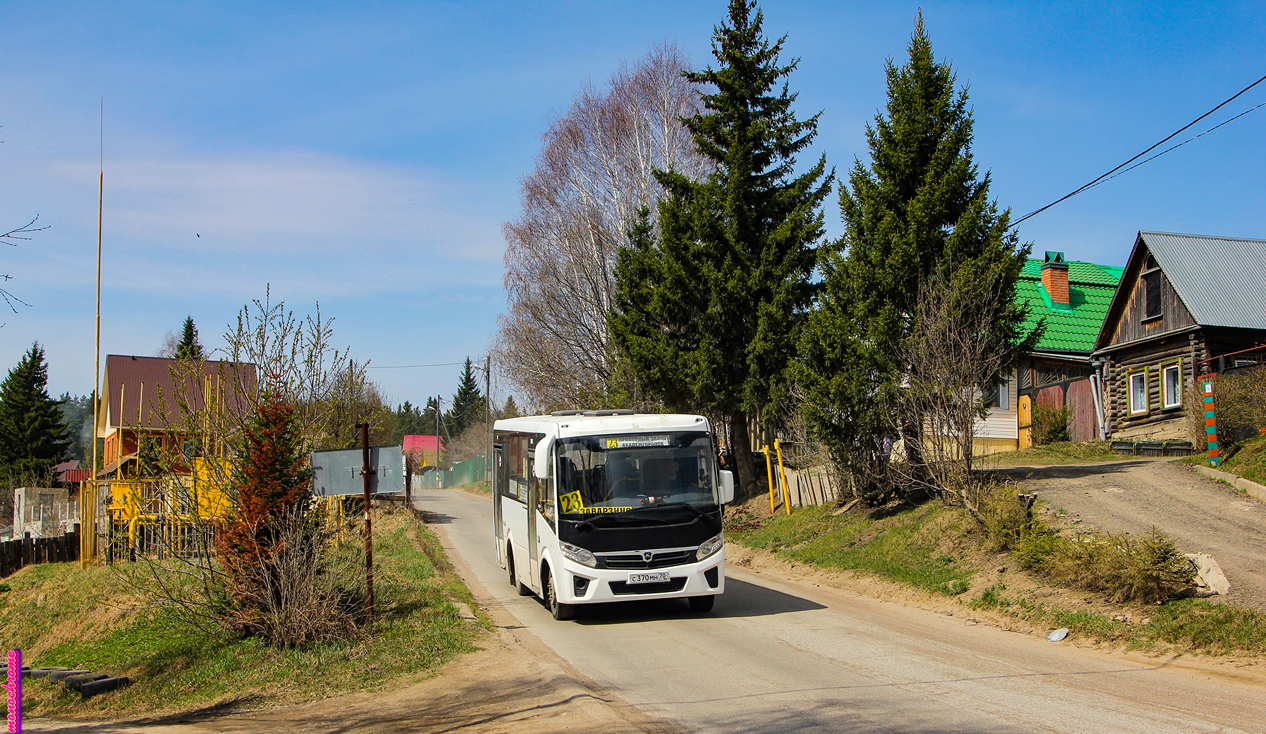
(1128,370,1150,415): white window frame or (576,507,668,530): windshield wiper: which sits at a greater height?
(1128,370,1150,415): white window frame

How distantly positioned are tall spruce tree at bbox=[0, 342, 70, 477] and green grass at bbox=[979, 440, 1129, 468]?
50610 mm

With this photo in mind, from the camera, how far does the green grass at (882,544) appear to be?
14383 mm

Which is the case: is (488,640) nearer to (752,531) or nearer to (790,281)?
(752,531)

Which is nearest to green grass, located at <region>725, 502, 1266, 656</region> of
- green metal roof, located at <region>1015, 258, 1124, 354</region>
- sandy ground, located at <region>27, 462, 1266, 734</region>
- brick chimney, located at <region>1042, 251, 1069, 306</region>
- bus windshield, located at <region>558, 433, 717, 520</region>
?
sandy ground, located at <region>27, 462, 1266, 734</region>

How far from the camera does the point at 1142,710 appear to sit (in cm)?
721

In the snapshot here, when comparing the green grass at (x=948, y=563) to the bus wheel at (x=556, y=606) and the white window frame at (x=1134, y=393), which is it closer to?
the bus wheel at (x=556, y=606)

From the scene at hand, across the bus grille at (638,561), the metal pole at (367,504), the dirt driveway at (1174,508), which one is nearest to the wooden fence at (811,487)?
the dirt driveway at (1174,508)

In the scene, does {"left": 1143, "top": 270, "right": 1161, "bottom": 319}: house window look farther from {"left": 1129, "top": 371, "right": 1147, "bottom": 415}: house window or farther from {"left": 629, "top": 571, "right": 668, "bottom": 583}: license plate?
{"left": 629, "top": 571, "right": 668, "bottom": 583}: license plate

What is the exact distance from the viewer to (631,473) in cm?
1252

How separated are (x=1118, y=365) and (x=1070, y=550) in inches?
793

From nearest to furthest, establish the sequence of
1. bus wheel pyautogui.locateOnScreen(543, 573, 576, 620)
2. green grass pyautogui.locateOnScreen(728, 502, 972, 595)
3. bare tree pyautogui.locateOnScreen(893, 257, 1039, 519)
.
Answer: bus wheel pyautogui.locateOnScreen(543, 573, 576, 620) < green grass pyautogui.locateOnScreen(728, 502, 972, 595) < bare tree pyautogui.locateOnScreen(893, 257, 1039, 519)

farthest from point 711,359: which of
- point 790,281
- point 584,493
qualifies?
point 584,493

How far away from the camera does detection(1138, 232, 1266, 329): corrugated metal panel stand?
25.2 metres

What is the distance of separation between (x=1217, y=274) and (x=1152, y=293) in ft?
5.66
